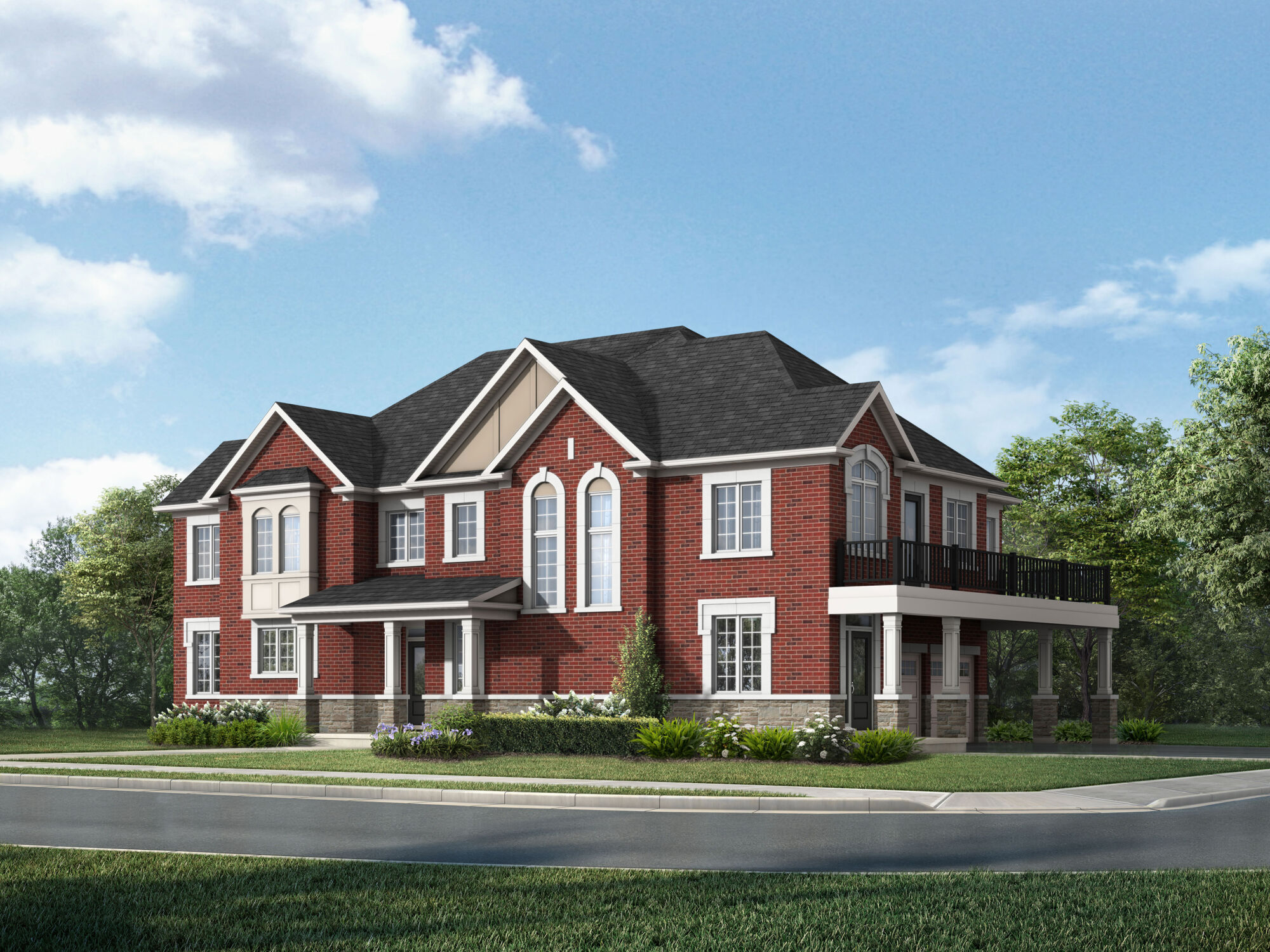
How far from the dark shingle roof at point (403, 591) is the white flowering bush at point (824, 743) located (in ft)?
31.1

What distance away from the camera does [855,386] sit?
3153cm

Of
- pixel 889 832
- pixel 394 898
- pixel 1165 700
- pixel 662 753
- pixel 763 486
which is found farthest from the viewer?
pixel 1165 700

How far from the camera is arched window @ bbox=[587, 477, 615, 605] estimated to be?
33000 millimetres

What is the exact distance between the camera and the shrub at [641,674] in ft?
102

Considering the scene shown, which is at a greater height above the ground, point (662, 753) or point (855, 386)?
point (855, 386)

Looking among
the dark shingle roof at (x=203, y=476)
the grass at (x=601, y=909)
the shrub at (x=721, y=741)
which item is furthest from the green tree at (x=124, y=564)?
the grass at (x=601, y=909)

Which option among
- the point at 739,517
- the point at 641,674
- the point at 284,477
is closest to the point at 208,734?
the point at 284,477

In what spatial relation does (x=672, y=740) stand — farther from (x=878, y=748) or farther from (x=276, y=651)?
(x=276, y=651)

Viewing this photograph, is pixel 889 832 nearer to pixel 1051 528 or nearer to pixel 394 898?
pixel 394 898

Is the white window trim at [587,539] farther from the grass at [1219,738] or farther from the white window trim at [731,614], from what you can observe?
the grass at [1219,738]

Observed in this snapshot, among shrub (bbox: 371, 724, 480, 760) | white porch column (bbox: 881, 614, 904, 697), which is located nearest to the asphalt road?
shrub (bbox: 371, 724, 480, 760)

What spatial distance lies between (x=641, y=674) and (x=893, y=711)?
5.77m

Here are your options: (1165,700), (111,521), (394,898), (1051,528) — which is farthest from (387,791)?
(1165,700)

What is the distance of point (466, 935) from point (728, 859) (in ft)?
15.4
